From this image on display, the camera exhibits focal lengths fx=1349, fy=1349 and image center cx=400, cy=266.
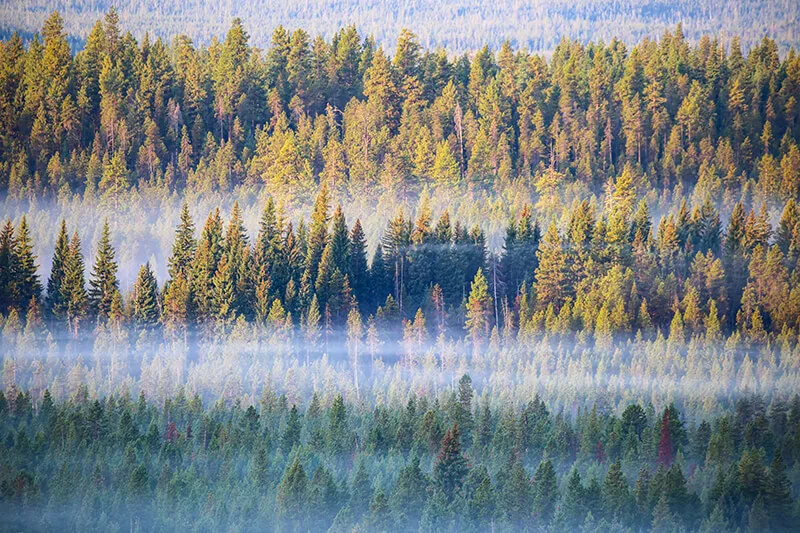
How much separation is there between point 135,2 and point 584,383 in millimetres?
12816

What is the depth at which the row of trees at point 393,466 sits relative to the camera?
22.5 m

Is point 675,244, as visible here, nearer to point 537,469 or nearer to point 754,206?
point 754,206

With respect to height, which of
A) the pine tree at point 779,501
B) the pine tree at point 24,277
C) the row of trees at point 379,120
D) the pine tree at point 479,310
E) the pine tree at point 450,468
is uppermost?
the row of trees at point 379,120

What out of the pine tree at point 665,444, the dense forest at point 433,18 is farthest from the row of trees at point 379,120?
the pine tree at point 665,444

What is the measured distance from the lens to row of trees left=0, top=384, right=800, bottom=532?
22547mm

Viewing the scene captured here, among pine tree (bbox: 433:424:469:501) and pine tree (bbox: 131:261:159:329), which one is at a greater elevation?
pine tree (bbox: 131:261:159:329)

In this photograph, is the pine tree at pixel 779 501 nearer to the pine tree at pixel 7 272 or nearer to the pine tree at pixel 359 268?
the pine tree at pixel 359 268

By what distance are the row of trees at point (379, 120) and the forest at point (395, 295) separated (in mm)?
62

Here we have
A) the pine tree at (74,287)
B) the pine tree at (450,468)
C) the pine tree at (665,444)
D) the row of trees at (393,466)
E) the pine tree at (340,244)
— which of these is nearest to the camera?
the row of trees at (393,466)

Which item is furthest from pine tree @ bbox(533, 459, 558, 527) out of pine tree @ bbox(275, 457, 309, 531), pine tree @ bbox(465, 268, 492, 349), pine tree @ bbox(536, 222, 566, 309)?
pine tree @ bbox(275, 457, 309, 531)

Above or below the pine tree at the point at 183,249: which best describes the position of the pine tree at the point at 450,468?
below

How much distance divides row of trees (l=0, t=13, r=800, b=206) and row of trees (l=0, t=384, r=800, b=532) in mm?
4344

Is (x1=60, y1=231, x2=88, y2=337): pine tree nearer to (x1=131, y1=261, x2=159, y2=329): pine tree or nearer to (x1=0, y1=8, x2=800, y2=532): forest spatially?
(x1=0, y1=8, x2=800, y2=532): forest

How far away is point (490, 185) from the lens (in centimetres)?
2583
